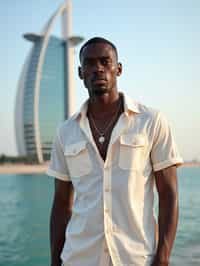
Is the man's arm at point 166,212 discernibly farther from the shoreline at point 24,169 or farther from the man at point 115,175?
the shoreline at point 24,169

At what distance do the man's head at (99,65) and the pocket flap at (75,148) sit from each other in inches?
6.2

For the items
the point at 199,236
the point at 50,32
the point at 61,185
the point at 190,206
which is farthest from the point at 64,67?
the point at 61,185

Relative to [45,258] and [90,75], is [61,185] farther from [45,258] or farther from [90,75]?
[45,258]

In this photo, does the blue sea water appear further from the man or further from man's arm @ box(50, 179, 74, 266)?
the man

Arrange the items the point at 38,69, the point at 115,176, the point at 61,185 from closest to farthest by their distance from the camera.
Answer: the point at 115,176 → the point at 61,185 → the point at 38,69

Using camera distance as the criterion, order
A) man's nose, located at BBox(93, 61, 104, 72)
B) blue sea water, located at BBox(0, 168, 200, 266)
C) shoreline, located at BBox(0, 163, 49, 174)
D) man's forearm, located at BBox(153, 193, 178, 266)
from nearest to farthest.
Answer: man's forearm, located at BBox(153, 193, 178, 266)
man's nose, located at BBox(93, 61, 104, 72)
blue sea water, located at BBox(0, 168, 200, 266)
shoreline, located at BBox(0, 163, 49, 174)

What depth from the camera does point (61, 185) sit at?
142 centimetres

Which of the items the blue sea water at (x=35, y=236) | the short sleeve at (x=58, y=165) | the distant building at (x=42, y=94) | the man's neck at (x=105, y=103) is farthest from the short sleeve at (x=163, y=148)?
the distant building at (x=42, y=94)

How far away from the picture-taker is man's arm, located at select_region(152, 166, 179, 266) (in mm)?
1187

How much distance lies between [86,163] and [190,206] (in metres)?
14.8

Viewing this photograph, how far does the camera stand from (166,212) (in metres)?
1.23

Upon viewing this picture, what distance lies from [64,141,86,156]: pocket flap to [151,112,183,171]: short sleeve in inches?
8.0

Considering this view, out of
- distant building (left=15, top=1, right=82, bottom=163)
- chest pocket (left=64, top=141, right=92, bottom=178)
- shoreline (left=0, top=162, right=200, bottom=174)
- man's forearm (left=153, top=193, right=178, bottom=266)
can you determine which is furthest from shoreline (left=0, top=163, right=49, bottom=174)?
man's forearm (left=153, top=193, right=178, bottom=266)

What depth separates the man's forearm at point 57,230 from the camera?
4.59 ft
